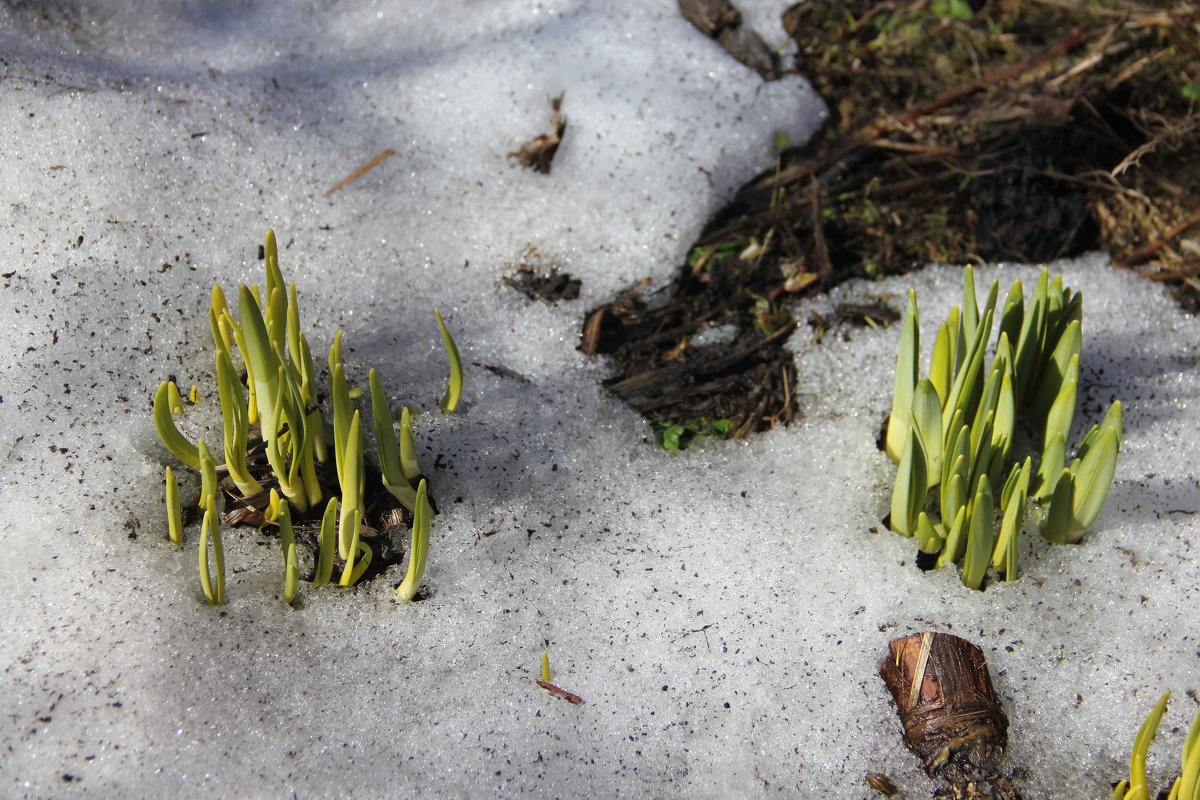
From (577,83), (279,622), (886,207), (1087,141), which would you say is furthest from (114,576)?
(1087,141)

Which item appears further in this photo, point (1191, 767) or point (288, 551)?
point (288, 551)

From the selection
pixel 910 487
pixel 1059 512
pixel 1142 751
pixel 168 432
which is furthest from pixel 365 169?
pixel 1142 751

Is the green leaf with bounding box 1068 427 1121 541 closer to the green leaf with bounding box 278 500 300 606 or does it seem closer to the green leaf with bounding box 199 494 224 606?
the green leaf with bounding box 278 500 300 606

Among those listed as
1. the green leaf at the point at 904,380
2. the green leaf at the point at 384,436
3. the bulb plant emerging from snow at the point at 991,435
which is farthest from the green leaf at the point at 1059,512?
the green leaf at the point at 384,436

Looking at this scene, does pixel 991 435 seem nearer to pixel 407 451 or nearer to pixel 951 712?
pixel 951 712

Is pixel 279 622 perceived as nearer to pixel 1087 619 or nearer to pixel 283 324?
pixel 283 324

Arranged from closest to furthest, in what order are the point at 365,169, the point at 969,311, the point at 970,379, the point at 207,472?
the point at 207,472, the point at 970,379, the point at 969,311, the point at 365,169

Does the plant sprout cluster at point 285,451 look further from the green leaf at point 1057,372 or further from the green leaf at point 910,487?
the green leaf at point 1057,372
